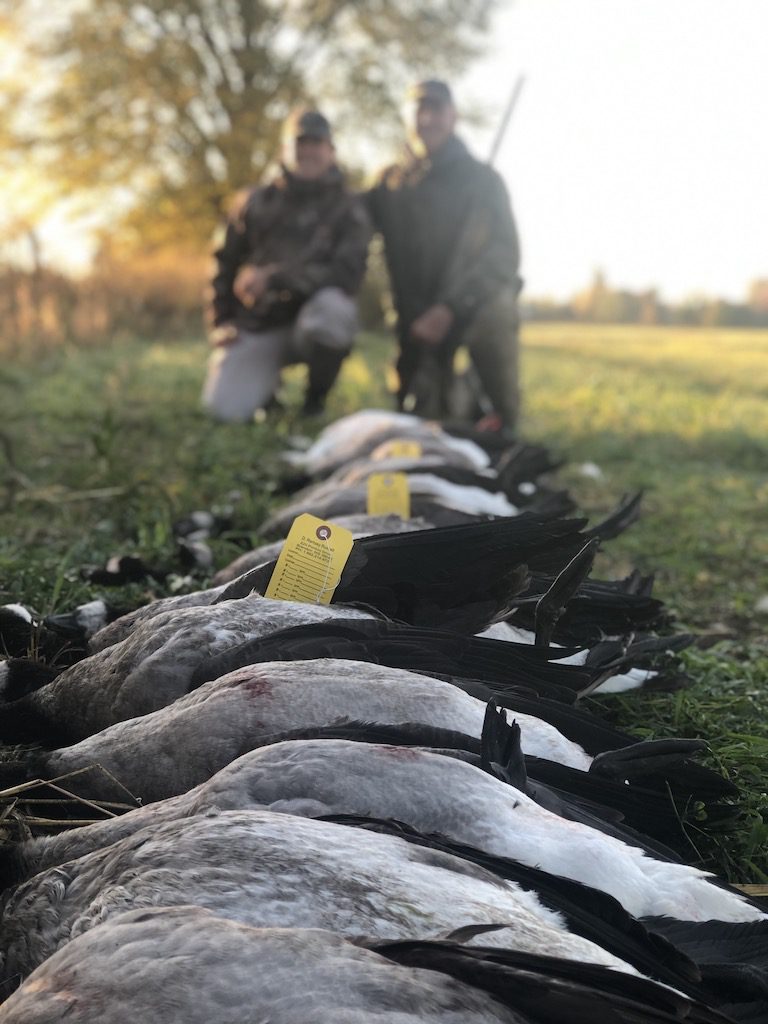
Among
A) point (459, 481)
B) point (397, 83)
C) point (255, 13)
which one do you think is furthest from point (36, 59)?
point (459, 481)

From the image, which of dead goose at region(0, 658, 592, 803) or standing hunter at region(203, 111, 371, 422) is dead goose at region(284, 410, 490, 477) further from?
dead goose at region(0, 658, 592, 803)

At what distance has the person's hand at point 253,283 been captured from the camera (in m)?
7.97

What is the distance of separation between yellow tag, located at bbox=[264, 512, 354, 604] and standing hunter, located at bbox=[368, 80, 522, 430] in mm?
5457

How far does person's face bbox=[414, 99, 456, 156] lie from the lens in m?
7.43

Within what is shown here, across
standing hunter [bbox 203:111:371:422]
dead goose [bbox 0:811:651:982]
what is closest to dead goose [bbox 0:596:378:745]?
dead goose [bbox 0:811:651:982]

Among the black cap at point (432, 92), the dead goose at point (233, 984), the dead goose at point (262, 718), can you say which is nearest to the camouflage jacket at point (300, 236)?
→ the black cap at point (432, 92)

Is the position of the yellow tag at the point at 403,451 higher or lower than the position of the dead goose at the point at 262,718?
higher

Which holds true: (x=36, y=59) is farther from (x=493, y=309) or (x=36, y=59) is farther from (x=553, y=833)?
(x=553, y=833)

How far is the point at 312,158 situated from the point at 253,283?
1.07m

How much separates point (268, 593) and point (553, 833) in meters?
1.06

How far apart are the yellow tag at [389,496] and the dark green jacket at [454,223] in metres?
4.35

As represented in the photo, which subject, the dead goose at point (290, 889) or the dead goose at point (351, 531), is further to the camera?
the dead goose at point (351, 531)

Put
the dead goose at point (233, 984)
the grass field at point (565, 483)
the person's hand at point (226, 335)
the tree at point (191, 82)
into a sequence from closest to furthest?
1. the dead goose at point (233, 984)
2. the grass field at point (565, 483)
3. the person's hand at point (226, 335)
4. the tree at point (191, 82)

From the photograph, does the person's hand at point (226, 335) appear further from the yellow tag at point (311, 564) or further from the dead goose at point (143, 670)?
the dead goose at point (143, 670)
